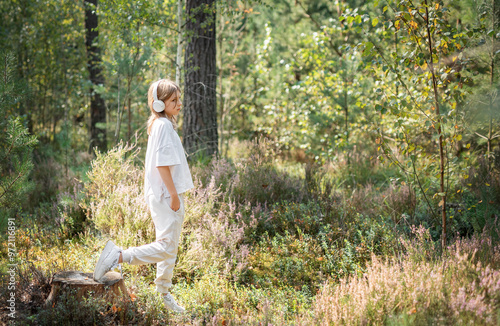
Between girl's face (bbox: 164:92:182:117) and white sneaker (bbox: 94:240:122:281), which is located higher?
girl's face (bbox: 164:92:182:117)

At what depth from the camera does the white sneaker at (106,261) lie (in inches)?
117

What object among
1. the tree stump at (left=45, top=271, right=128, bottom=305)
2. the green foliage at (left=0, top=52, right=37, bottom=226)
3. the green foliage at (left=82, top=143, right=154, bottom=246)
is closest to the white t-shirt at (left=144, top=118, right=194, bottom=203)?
the tree stump at (left=45, top=271, right=128, bottom=305)

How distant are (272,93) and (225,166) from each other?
5584 mm

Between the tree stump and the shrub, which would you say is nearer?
the shrub

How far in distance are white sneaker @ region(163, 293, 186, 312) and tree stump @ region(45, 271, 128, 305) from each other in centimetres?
32

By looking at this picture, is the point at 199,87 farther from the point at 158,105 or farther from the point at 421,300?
the point at 421,300

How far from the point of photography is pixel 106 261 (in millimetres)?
2967

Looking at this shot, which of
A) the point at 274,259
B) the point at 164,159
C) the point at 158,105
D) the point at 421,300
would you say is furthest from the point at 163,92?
the point at 421,300

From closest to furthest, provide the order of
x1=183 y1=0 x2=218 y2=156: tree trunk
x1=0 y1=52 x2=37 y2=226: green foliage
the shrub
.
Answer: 1. the shrub
2. x1=0 y1=52 x2=37 y2=226: green foliage
3. x1=183 y1=0 x2=218 y2=156: tree trunk

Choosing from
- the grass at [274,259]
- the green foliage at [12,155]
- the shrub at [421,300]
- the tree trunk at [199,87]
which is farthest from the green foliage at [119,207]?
the shrub at [421,300]

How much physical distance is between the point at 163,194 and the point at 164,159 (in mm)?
288

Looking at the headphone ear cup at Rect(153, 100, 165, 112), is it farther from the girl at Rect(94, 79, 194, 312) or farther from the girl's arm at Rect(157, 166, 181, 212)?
the girl's arm at Rect(157, 166, 181, 212)

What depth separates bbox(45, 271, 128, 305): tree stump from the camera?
292 cm

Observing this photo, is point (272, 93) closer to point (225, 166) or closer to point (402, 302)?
point (225, 166)
